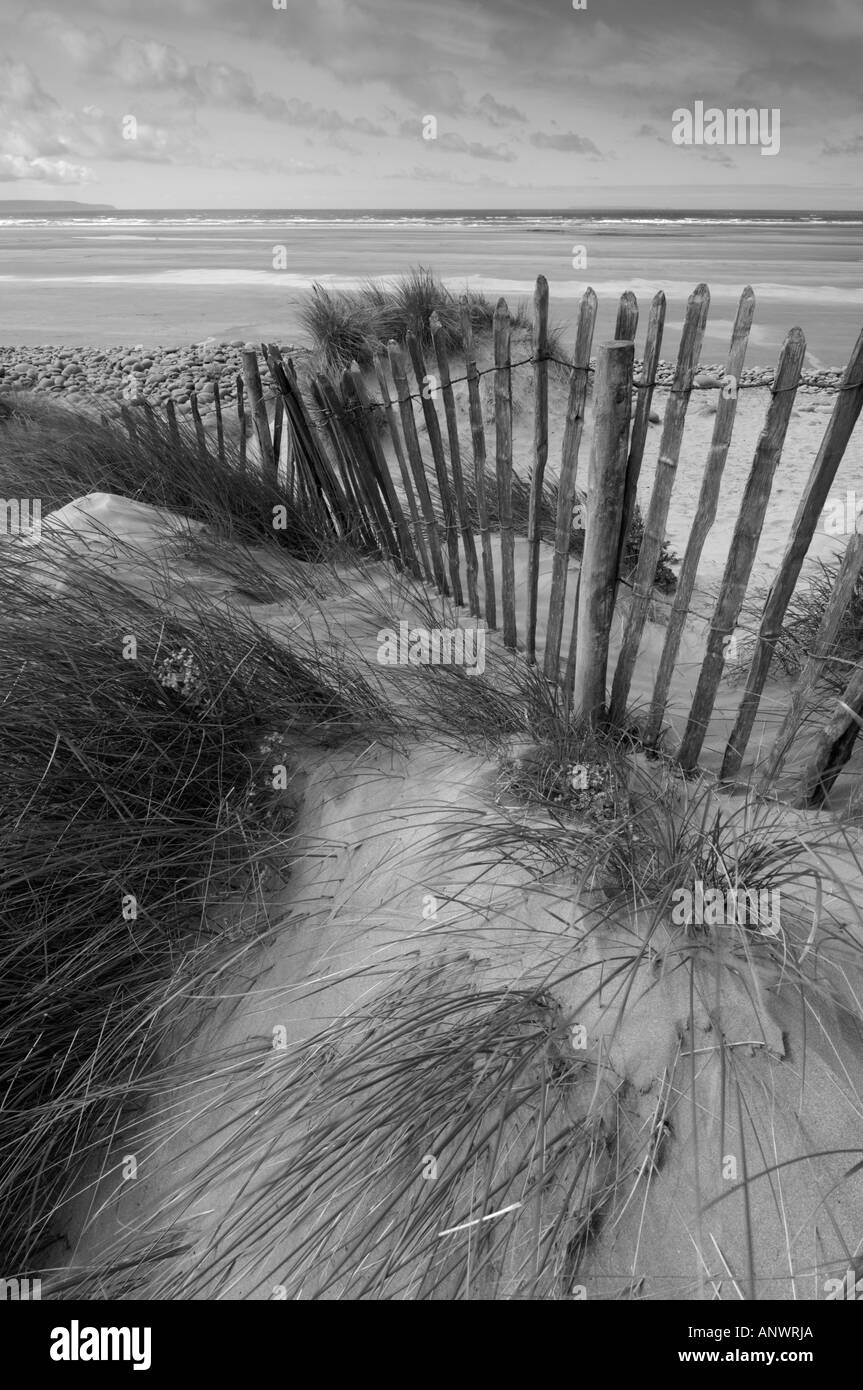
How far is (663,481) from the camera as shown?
2.55 metres

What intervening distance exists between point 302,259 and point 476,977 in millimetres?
29035

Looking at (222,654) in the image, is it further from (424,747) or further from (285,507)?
(285,507)

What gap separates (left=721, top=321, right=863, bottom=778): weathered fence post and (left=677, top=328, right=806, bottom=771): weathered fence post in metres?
0.10

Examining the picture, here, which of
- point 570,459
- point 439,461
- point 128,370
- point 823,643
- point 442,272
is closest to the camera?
point 823,643

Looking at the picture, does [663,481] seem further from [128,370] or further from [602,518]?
[128,370]

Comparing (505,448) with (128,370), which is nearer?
(505,448)

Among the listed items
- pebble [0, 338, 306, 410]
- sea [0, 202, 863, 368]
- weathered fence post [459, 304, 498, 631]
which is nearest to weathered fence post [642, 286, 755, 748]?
weathered fence post [459, 304, 498, 631]

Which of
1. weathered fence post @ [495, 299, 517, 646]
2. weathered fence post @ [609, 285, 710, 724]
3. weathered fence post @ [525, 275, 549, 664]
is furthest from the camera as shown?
weathered fence post @ [495, 299, 517, 646]

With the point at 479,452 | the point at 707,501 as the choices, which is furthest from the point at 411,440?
the point at 707,501

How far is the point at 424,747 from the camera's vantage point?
260 centimetres

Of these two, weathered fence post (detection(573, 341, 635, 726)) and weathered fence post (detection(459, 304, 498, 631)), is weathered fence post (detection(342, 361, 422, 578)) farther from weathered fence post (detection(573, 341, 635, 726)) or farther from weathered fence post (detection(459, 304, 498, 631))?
weathered fence post (detection(573, 341, 635, 726))

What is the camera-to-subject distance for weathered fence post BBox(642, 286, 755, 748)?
2.14m

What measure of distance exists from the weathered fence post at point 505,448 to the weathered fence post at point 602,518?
2.18 ft

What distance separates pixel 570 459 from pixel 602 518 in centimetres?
42
